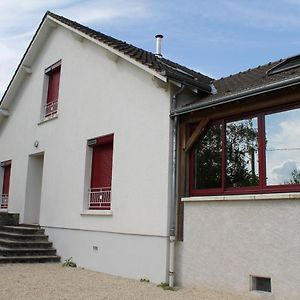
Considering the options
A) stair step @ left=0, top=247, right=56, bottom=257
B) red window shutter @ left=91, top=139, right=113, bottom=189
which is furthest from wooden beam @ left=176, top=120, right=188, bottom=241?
stair step @ left=0, top=247, right=56, bottom=257

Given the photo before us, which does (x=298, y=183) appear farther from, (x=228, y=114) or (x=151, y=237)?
(x=151, y=237)

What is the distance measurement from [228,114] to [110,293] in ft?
12.8

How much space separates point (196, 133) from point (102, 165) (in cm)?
367

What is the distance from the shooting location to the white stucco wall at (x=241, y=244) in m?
6.54

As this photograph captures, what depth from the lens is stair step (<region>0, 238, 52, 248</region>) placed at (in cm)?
1151

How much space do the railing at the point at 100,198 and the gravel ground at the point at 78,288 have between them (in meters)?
1.70

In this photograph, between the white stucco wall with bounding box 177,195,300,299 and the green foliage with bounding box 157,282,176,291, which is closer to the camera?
the white stucco wall with bounding box 177,195,300,299

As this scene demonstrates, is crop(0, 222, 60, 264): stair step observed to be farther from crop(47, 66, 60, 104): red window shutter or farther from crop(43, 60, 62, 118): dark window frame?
crop(47, 66, 60, 104): red window shutter

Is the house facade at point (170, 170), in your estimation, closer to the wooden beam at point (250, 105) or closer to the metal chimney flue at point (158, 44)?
the wooden beam at point (250, 105)

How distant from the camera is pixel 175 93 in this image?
8844 millimetres

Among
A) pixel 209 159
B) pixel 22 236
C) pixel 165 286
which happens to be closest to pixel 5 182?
pixel 22 236

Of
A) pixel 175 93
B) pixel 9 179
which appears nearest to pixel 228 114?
pixel 175 93

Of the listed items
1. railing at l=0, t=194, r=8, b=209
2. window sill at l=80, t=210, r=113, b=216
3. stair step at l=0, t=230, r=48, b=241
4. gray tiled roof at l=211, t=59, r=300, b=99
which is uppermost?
gray tiled roof at l=211, t=59, r=300, b=99

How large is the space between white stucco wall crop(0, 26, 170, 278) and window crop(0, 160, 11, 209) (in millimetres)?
521
